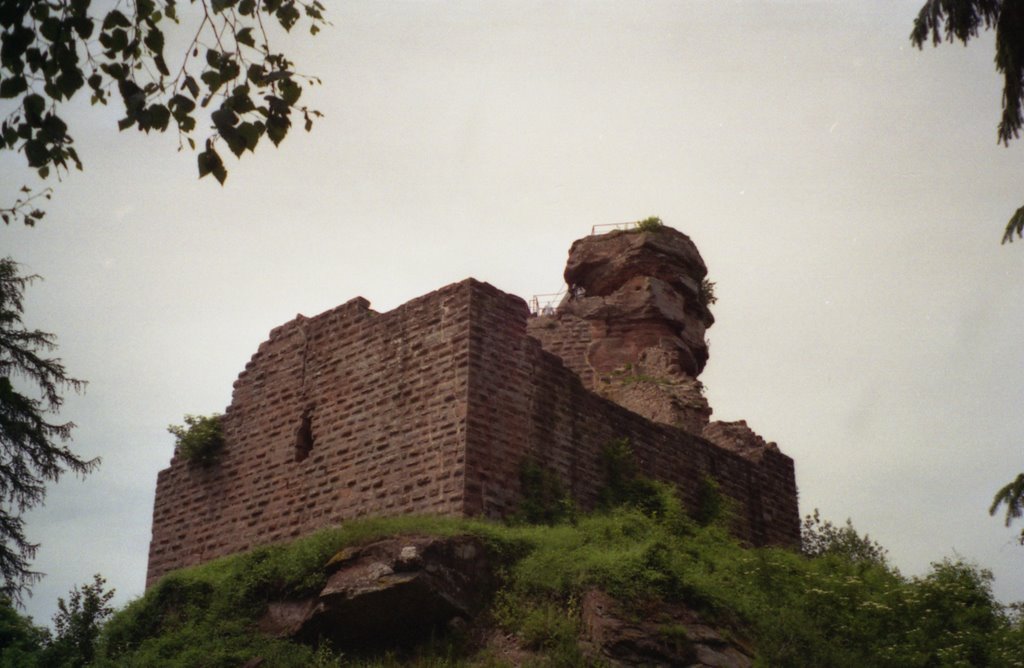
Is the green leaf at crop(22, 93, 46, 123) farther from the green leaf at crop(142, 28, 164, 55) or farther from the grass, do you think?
the grass

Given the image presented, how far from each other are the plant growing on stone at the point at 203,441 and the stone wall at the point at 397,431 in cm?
14

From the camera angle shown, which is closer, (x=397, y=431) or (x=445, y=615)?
(x=445, y=615)

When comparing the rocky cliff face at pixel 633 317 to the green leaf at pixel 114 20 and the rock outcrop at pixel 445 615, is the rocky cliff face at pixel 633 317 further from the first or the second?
the green leaf at pixel 114 20

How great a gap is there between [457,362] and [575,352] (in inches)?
344

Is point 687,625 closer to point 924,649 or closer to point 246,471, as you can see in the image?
point 924,649

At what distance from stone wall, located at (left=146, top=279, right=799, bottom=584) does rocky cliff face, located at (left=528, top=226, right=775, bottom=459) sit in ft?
13.5

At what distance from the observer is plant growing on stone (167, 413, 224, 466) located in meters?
17.7

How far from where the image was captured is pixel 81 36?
7523 mm

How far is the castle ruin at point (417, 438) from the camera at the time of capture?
1488cm

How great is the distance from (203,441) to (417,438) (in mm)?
4269

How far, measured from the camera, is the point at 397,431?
15.4m

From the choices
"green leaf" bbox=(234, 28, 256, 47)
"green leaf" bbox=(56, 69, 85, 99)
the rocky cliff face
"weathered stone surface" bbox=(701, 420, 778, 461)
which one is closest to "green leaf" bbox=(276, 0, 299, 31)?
"green leaf" bbox=(234, 28, 256, 47)

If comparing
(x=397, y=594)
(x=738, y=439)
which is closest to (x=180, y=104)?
(x=397, y=594)

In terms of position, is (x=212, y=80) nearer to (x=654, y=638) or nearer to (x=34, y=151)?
(x=34, y=151)
